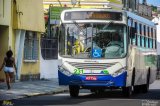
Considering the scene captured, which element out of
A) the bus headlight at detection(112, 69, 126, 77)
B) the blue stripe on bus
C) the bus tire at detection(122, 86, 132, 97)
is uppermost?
the bus headlight at detection(112, 69, 126, 77)

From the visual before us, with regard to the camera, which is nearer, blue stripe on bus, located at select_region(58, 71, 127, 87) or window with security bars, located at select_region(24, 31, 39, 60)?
blue stripe on bus, located at select_region(58, 71, 127, 87)

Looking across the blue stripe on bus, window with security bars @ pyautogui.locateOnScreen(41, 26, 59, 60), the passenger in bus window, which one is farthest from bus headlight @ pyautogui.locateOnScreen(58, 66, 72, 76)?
window with security bars @ pyautogui.locateOnScreen(41, 26, 59, 60)

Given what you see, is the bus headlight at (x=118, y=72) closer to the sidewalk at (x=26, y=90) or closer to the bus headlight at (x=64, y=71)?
the bus headlight at (x=64, y=71)

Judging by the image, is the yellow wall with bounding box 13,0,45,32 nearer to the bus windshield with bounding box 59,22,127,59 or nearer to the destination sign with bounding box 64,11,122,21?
the destination sign with bounding box 64,11,122,21

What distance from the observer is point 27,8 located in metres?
35.1

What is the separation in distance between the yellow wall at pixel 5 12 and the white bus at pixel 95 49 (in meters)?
7.58

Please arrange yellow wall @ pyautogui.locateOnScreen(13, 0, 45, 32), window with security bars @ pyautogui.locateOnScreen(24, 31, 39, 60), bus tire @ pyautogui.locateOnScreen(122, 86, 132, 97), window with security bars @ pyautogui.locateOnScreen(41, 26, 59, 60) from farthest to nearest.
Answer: window with security bars @ pyautogui.locateOnScreen(41, 26, 59, 60), window with security bars @ pyautogui.locateOnScreen(24, 31, 39, 60), yellow wall @ pyautogui.locateOnScreen(13, 0, 45, 32), bus tire @ pyautogui.locateOnScreen(122, 86, 132, 97)

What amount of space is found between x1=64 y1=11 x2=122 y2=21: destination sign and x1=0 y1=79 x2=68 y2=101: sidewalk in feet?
12.9

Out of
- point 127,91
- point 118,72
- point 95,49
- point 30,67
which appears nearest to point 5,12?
point 30,67

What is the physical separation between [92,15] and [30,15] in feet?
35.7

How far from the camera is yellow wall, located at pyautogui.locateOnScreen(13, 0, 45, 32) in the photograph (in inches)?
1332

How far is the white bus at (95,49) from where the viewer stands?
2444 cm

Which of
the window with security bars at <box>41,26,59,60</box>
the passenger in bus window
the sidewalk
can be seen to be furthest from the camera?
the window with security bars at <box>41,26,59,60</box>

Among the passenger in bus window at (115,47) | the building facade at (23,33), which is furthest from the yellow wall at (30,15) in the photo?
the passenger in bus window at (115,47)
